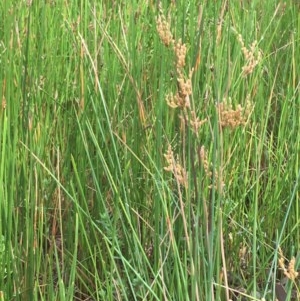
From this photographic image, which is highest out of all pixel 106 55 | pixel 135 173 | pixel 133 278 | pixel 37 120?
pixel 106 55

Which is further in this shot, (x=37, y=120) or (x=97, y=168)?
(x=37, y=120)

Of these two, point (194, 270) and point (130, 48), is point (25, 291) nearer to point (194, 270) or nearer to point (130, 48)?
point (194, 270)

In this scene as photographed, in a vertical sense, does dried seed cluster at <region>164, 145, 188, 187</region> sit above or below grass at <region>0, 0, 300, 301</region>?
above

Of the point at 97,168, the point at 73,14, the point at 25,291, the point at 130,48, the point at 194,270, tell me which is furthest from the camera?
the point at 73,14

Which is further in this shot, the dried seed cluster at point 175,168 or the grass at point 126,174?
the grass at point 126,174

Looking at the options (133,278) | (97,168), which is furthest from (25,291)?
(97,168)

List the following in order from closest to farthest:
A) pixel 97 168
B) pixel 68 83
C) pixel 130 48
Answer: pixel 97 168, pixel 130 48, pixel 68 83

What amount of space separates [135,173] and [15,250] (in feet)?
1.33

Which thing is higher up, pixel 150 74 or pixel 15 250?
pixel 150 74

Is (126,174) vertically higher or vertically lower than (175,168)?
lower

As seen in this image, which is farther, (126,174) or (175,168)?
(126,174)

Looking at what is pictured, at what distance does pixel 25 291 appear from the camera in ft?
4.40

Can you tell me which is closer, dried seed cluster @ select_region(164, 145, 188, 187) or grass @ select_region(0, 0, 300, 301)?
dried seed cluster @ select_region(164, 145, 188, 187)

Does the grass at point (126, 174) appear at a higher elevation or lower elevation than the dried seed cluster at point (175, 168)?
lower
